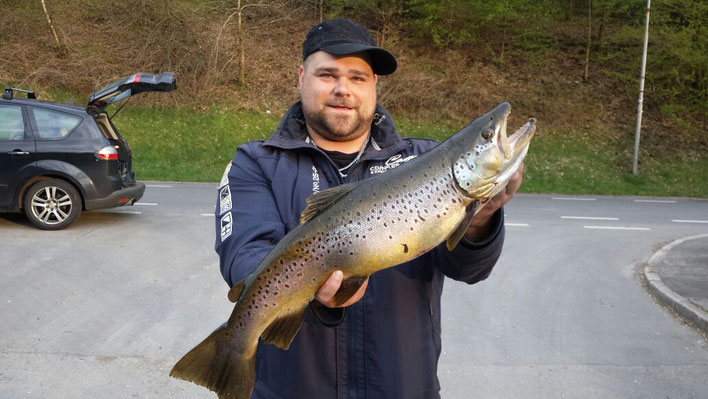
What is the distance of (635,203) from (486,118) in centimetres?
1545

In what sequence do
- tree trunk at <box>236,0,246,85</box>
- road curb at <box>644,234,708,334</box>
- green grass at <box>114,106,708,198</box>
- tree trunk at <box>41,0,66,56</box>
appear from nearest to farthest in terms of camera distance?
1. road curb at <box>644,234,708,334</box>
2. green grass at <box>114,106,708,198</box>
3. tree trunk at <box>41,0,66,56</box>
4. tree trunk at <box>236,0,246,85</box>

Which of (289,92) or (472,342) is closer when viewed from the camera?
(472,342)

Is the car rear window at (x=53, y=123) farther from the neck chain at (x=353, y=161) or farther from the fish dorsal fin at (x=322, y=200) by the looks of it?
the fish dorsal fin at (x=322, y=200)

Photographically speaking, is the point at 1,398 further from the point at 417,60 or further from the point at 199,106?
the point at 417,60

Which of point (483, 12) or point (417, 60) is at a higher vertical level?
point (483, 12)

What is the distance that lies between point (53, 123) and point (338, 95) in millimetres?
8574

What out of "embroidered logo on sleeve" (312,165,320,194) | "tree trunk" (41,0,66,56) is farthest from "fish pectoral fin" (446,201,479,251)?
"tree trunk" (41,0,66,56)

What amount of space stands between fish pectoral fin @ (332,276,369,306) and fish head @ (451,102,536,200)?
0.47 meters

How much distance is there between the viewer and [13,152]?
934 cm

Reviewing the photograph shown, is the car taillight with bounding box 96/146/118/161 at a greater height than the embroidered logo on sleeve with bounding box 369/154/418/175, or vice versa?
the embroidered logo on sleeve with bounding box 369/154/418/175

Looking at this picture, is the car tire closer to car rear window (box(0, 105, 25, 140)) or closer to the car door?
the car door

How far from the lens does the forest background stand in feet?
66.0

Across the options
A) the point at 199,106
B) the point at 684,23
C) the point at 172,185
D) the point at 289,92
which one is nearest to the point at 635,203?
the point at 684,23

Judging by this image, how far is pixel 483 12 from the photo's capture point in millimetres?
25438
